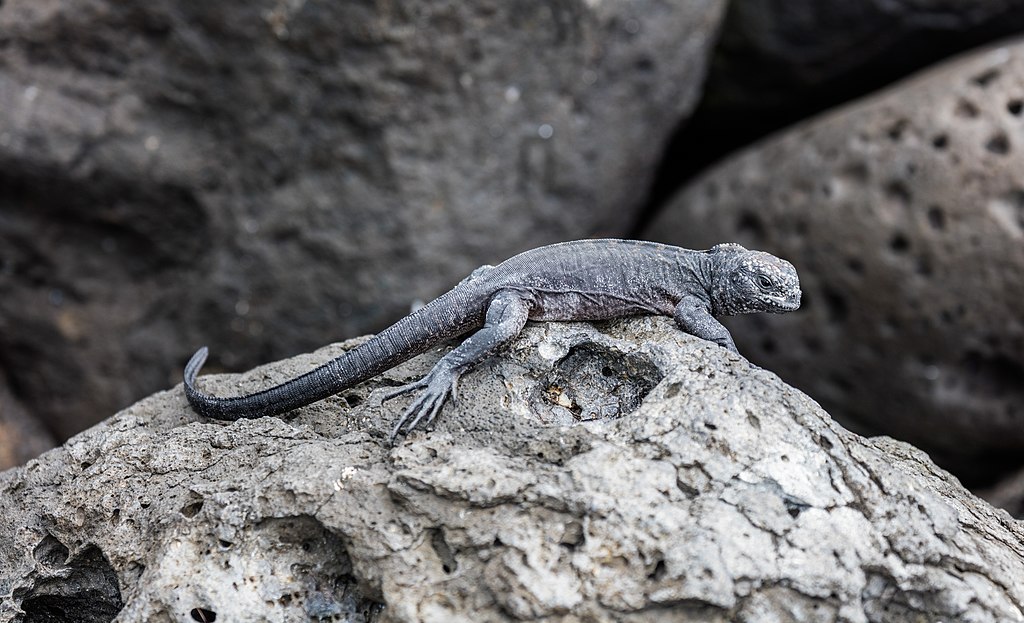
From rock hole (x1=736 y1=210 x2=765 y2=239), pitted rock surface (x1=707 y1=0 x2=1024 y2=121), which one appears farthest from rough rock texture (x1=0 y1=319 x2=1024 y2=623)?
pitted rock surface (x1=707 y1=0 x2=1024 y2=121)

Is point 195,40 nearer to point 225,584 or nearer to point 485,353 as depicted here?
point 485,353

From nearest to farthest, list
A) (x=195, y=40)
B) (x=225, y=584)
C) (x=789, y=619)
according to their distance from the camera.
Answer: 1. (x=789, y=619)
2. (x=225, y=584)
3. (x=195, y=40)

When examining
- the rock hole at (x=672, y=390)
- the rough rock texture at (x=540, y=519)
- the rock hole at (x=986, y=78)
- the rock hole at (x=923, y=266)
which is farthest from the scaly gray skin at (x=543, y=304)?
the rock hole at (x=986, y=78)

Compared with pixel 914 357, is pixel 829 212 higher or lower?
higher

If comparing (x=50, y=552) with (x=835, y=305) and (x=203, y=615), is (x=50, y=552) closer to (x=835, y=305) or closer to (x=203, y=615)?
(x=203, y=615)

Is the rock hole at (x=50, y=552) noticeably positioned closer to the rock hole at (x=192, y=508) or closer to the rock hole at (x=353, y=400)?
the rock hole at (x=192, y=508)

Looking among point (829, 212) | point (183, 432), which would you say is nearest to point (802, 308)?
point (829, 212)
